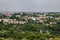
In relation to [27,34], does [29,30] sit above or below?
below

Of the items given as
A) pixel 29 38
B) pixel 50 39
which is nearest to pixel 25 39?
pixel 29 38

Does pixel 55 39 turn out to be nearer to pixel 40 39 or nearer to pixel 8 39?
pixel 40 39

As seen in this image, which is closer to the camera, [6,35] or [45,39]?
[45,39]

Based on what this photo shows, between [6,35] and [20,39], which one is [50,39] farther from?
[6,35]

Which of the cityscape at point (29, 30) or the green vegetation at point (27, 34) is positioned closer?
the green vegetation at point (27, 34)

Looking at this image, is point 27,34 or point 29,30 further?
point 29,30

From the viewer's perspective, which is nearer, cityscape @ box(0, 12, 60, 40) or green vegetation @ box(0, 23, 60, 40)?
green vegetation @ box(0, 23, 60, 40)

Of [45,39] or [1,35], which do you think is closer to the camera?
[45,39]

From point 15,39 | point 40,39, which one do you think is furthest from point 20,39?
point 40,39
